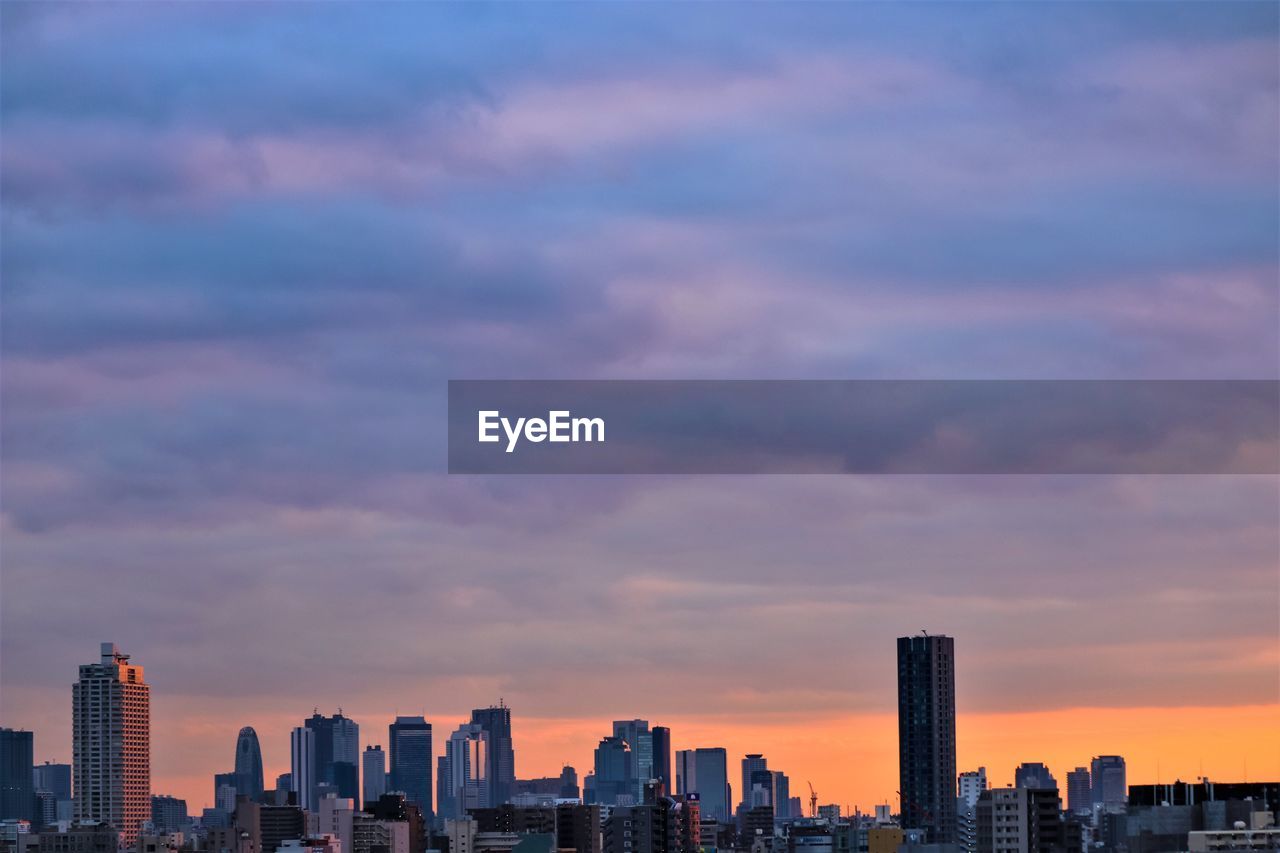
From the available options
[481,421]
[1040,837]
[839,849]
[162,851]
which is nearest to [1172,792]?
[1040,837]

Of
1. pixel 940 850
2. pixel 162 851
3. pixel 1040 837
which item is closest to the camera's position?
pixel 1040 837

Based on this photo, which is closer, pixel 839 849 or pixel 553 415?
pixel 553 415

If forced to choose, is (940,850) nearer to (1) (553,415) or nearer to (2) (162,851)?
(2) (162,851)

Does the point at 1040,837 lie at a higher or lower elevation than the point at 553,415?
lower

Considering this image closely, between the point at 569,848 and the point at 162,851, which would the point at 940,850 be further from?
the point at 162,851

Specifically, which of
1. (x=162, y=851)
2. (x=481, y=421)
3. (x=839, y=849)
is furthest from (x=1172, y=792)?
(x=162, y=851)

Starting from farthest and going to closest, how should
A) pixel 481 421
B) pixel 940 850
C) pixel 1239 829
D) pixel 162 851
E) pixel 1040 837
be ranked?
pixel 162 851
pixel 940 850
pixel 1040 837
pixel 1239 829
pixel 481 421
